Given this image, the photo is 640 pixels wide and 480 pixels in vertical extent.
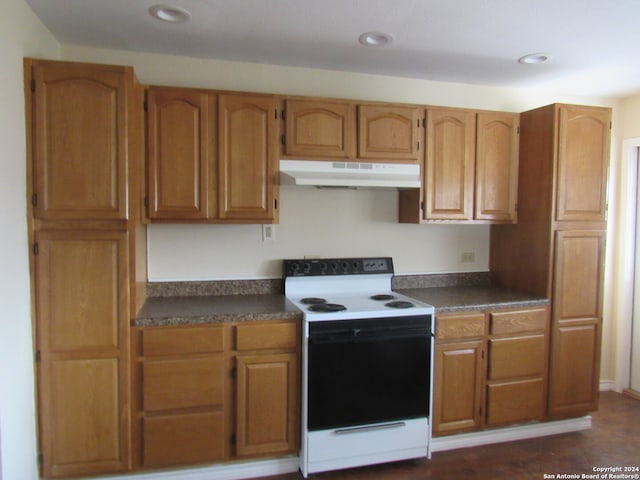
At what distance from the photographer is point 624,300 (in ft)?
11.7

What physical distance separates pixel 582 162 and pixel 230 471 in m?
2.93

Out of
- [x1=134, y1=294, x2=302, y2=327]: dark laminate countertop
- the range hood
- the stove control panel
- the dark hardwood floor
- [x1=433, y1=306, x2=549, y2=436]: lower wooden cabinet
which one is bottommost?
the dark hardwood floor

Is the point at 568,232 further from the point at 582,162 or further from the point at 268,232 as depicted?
the point at 268,232

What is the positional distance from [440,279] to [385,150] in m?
1.12

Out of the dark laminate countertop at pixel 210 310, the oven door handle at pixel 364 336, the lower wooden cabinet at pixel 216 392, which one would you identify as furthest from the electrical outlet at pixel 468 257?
the lower wooden cabinet at pixel 216 392

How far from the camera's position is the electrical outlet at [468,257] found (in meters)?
3.31

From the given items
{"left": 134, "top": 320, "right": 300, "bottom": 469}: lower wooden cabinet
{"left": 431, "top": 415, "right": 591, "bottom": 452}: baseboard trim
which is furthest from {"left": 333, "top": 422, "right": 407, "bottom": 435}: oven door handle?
{"left": 431, "top": 415, "right": 591, "bottom": 452}: baseboard trim

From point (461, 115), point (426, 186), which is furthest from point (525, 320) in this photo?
point (461, 115)

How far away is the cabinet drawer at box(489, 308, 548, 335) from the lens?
8.92ft

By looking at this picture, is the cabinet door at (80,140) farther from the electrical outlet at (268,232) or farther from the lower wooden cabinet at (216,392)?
the electrical outlet at (268,232)

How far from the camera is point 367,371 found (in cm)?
243

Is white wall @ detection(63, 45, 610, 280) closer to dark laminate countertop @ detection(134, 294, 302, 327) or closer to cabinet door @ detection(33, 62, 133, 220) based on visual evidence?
dark laminate countertop @ detection(134, 294, 302, 327)

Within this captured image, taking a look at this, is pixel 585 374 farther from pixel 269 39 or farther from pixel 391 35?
pixel 269 39

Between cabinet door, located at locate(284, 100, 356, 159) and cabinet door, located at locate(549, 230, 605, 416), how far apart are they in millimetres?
1556
